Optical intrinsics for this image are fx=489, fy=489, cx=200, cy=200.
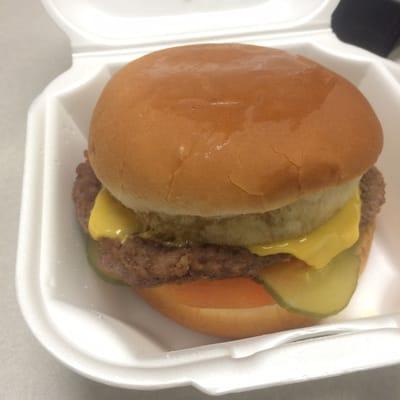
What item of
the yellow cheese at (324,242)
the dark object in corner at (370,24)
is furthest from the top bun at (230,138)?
the dark object in corner at (370,24)

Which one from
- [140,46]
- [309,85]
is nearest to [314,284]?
[309,85]

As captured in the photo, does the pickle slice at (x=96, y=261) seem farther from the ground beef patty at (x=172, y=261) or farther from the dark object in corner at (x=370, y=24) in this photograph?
the dark object in corner at (x=370, y=24)

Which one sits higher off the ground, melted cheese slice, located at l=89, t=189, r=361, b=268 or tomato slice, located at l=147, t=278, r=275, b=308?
melted cheese slice, located at l=89, t=189, r=361, b=268

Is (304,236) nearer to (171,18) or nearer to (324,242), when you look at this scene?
(324,242)

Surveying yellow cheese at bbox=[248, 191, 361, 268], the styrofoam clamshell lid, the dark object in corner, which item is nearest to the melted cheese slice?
yellow cheese at bbox=[248, 191, 361, 268]

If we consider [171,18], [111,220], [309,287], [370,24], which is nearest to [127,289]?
[111,220]

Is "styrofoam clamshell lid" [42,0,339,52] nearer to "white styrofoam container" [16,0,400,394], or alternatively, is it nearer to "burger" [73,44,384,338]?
"white styrofoam container" [16,0,400,394]

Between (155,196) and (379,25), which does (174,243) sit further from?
(379,25)
